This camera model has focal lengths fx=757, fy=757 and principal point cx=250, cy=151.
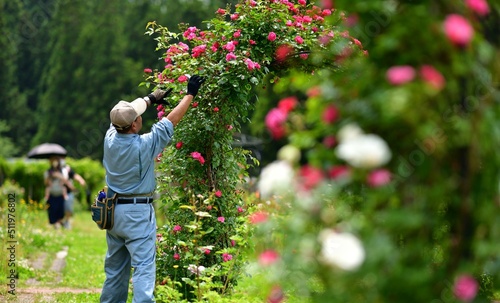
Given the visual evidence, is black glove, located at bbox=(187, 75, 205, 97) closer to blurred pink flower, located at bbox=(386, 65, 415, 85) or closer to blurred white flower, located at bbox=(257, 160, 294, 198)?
blurred white flower, located at bbox=(257, 160, 294, 198)

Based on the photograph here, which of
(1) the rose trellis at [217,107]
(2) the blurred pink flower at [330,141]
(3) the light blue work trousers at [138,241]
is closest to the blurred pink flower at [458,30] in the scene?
(2) the blurred pink flower at [330,141]

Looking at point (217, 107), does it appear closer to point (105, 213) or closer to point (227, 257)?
point (227, 257)

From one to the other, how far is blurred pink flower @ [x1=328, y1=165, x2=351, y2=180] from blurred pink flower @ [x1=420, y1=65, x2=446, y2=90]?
0.37m

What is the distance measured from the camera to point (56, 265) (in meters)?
9.27

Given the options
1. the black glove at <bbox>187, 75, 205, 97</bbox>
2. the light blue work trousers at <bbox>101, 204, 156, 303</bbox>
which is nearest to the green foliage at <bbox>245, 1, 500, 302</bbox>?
the light blue work trousers at <bbox>101, 204, 156, 303</bbox>

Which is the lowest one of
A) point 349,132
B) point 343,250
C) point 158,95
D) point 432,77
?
point 158,95

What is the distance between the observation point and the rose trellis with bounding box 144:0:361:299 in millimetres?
6020

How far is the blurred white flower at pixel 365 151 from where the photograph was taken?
2.27 metres

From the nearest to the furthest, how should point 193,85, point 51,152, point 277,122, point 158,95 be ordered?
point 277,122, point 193,85, point 158,95, point 51,152

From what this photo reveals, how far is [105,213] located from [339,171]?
10.0ft

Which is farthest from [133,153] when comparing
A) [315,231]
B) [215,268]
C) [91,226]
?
[91,226]

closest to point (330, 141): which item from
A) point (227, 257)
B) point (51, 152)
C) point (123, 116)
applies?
point (123, 116)

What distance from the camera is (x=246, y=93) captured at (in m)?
6.09

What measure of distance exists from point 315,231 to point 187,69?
376cm
